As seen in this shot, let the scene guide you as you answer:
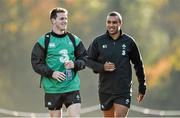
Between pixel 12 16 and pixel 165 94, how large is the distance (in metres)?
6.05

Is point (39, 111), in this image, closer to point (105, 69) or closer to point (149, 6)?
point (149, 6)

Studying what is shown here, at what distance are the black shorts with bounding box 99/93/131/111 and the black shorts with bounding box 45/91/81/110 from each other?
22.1 inches

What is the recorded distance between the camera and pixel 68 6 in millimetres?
23109

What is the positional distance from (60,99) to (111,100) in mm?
785

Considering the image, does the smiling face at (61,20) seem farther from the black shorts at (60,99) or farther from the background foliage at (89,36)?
the background foliage at (89,36)

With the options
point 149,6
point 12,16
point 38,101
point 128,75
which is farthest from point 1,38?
point 128,75

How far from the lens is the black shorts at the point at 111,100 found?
Answer: 368 inches

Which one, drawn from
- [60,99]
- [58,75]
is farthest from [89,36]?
[58,75]

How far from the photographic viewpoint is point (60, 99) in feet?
29.9

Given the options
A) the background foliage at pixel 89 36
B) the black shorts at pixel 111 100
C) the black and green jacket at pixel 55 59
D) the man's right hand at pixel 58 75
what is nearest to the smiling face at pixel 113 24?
the black and green jacket at pixel 55 59

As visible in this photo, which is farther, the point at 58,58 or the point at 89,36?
the point at 89,36

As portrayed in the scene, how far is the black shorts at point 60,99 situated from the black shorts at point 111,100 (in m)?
0.56

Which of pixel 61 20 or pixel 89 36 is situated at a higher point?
A: pixel 61 20

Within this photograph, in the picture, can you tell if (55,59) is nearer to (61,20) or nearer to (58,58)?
(58,58)
